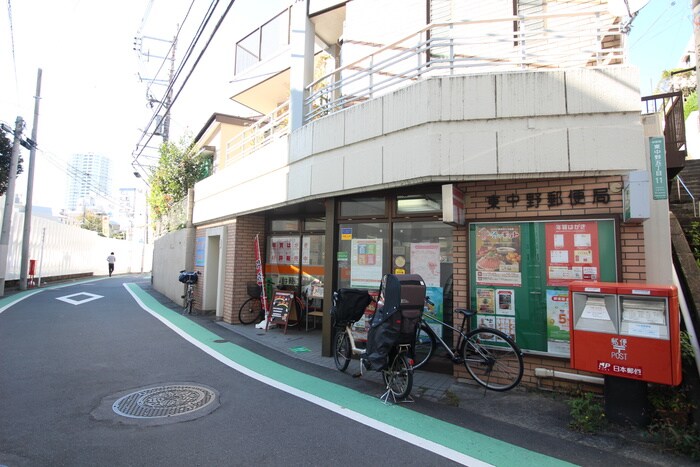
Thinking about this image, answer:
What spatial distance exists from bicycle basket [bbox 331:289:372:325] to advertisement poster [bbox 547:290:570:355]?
2525 millimetres

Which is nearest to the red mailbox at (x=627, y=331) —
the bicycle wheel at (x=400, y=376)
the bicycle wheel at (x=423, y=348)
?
the bicycle wheel at (x=400, y=376)

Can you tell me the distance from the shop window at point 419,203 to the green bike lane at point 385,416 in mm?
3074

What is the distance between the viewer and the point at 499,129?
534 cm

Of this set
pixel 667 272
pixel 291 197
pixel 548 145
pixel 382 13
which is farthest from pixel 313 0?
pixel 667 272

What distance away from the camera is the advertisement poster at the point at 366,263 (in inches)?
279

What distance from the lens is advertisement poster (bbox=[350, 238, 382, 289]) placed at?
279 inches

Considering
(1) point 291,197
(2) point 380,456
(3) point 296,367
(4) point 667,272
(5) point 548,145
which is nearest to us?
(2) point 380,456

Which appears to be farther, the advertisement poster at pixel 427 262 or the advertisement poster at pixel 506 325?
the advertisement poster at pixel 427 262

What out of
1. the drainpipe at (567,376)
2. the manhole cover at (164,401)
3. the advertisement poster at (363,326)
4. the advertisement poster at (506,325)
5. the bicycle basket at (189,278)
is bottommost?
A: the manhole cover at (164,401)

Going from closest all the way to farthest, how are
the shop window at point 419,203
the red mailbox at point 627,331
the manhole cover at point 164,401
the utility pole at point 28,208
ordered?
the red mailbox at point 627,331 → the manhole cover at point 164,401 → the shop window at point 419,203 → the utility pole at point 28,208

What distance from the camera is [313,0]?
27.7 feet

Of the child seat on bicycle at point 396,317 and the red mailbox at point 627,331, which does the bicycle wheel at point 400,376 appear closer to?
the child seat on bicycle at point 396,317

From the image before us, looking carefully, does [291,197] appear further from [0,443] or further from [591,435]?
[591,435]

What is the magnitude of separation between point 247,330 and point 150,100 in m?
21.7
